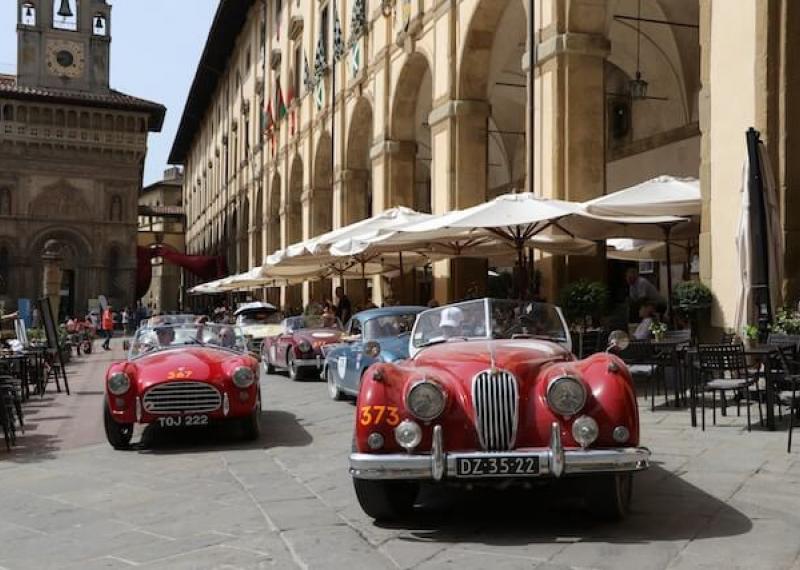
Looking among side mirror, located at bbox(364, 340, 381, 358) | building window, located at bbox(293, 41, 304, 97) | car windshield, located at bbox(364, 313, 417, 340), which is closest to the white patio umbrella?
car windshield, located at bbox(364, 313, 417, 340)

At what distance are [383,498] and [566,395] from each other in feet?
3.76

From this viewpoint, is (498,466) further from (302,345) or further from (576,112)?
(576,112)

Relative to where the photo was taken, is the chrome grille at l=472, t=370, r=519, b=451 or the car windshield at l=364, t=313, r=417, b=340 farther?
the car windshield at l=364, t=313, r=417, b=340

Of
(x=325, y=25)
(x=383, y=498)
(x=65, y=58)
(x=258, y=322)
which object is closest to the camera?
(x=383, y=498)

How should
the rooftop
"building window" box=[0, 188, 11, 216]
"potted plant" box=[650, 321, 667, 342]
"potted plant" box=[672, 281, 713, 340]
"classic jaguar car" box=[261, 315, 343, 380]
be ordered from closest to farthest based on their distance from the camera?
"potted plant" box=[650, 321, 667, 342] < "potted plant" box=[672, 281, 713, 340] < "classic jaguar car" box=[261, 315, 343, 380] < "building window" box=[0, 188, 11, 216] < the rooftop

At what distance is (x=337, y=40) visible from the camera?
1077 inches

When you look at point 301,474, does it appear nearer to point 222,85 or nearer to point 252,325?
point 252,325

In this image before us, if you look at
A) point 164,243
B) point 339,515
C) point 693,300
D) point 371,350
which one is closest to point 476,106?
point 693,300

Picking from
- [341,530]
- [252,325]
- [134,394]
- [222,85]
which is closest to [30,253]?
[222,85]

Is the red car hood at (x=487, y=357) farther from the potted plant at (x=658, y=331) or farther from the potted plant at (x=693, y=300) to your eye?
the potted plant at (x=693, y=300)

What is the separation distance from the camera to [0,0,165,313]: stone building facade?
50.8 meters

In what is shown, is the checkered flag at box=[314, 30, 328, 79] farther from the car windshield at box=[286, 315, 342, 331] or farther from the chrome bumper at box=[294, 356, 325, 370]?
the chrome bumper at box=[294, 356, 325, 370]

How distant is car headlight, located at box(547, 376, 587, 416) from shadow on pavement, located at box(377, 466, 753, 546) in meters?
0.64

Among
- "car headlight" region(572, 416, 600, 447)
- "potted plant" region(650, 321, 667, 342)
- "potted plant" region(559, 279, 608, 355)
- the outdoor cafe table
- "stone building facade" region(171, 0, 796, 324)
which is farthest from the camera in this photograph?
"stone building facade" region(171, 0, 796, 324)
